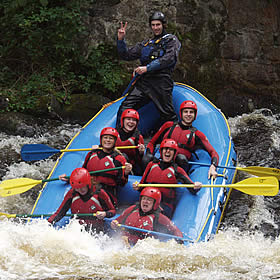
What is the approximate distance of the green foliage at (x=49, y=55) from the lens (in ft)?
22.0

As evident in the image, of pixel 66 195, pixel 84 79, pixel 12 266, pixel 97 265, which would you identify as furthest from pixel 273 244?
pixel 84 79

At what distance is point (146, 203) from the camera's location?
349 cm

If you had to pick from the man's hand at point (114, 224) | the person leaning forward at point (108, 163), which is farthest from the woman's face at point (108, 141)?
the man's hand at point (114, 224)

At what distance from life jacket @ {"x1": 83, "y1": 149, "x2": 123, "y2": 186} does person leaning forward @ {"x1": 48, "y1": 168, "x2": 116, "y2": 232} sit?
245 mm

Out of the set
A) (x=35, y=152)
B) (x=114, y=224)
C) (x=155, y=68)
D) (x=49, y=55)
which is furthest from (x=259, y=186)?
(x=49, y=55)

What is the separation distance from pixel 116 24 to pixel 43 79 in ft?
4.60

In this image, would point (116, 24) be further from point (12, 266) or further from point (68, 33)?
point (12, 266)

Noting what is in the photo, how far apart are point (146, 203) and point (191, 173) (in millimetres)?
864

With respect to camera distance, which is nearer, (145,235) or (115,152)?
(145,235)

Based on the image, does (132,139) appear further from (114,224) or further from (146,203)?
(114,224)

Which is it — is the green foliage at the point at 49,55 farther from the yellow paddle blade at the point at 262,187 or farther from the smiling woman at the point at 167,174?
the yellow paddle blade at the point at 262,187

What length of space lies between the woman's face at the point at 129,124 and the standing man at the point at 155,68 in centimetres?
40

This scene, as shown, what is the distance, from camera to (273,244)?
142 inches

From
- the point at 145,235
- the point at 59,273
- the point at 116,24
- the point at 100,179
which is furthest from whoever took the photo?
the point at 116,24
